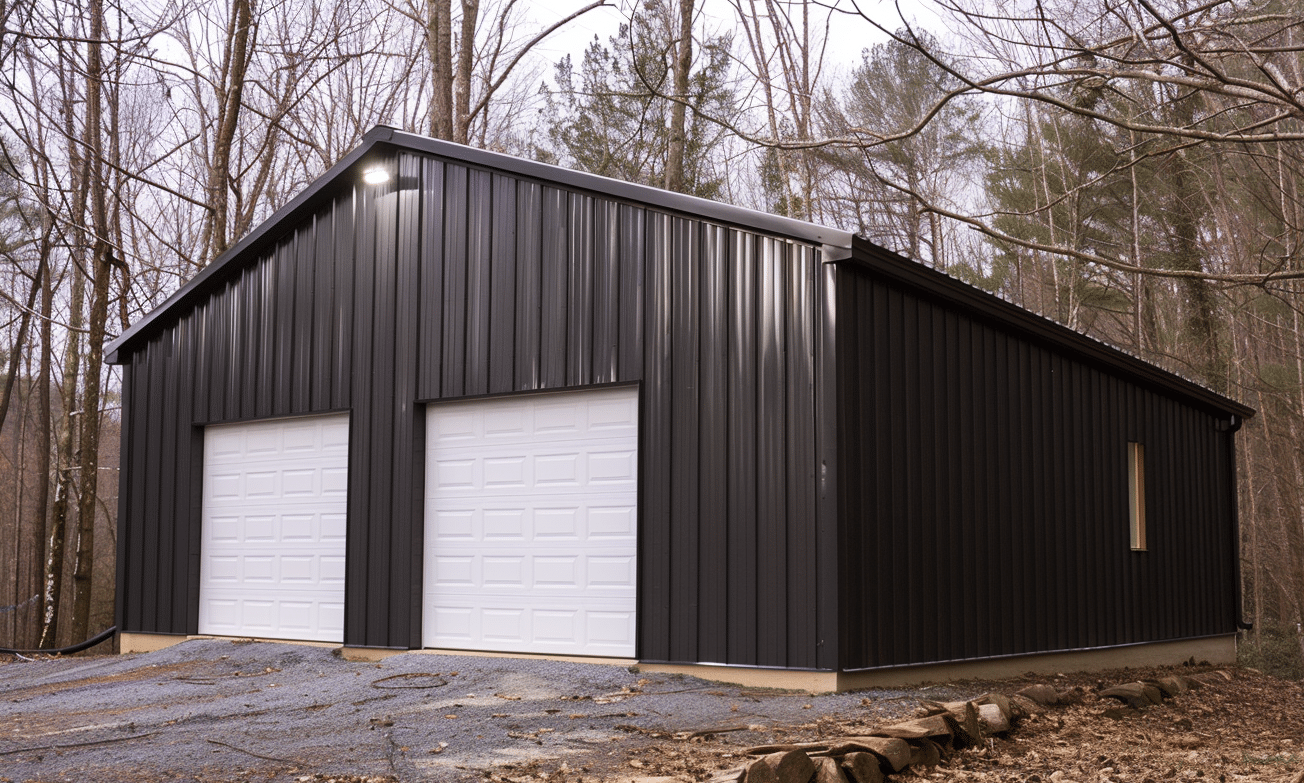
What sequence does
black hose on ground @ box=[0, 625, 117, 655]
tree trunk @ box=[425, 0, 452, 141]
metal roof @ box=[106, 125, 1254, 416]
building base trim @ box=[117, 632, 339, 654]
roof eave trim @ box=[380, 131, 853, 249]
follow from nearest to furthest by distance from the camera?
roof eave trim @ box=[380, 131, 853, 249] < metal roof @ box=[106, 125, 1254, 416] < building base trim @ box=[117, 632, 339, 654] < black hose on ground @ box=[0, 625, 117, 655] < tree trunk @ box=[425, 0, 452, 141]

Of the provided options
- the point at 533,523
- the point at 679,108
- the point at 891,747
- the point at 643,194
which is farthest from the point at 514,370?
the point at 679,108

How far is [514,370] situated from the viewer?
9.19 meters

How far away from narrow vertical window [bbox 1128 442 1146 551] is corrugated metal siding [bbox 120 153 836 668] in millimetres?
5691

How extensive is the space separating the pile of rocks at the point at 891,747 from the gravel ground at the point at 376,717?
1.72ft

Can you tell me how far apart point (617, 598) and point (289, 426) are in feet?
13.7

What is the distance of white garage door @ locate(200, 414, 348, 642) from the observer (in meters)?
10.3

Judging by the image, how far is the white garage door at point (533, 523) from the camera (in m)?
8.57

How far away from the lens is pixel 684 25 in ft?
58.1

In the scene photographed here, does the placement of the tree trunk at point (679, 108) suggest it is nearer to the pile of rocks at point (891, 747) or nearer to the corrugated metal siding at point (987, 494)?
the corrugated metal siding at point (987, 494)

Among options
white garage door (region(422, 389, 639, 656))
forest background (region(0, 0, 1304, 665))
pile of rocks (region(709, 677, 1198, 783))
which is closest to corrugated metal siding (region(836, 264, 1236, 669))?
pile of rocks (region(709, 677, 1198, 783))

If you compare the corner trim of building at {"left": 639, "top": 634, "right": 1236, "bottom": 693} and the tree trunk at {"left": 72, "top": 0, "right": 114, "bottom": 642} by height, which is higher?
the tree trunk at {"left": 72, "top": 0, "right": 114, "bottom": 642}

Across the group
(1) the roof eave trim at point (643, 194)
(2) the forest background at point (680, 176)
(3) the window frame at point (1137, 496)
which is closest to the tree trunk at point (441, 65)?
(2) the forest background at point (680, 176)

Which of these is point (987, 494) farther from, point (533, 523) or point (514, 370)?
→ point (514, 370)

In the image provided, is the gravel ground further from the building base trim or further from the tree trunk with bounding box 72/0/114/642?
the tree trunk with bounding box 72/0/114/642
